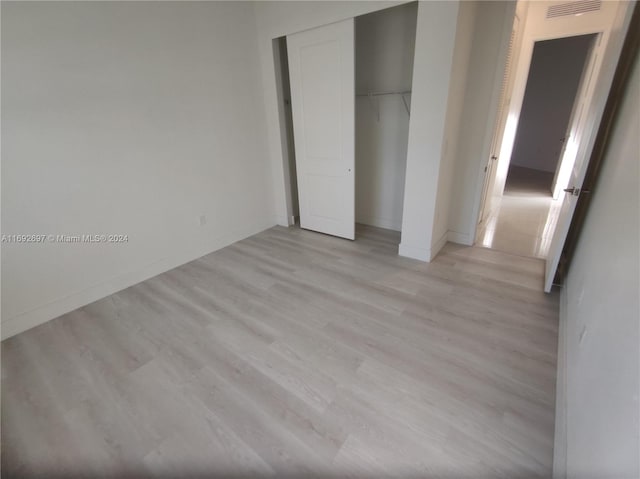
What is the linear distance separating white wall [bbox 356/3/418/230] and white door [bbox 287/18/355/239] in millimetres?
625

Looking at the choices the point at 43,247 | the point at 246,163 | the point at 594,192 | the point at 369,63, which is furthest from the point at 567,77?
the point at 43,247

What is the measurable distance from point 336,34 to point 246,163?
166 cm

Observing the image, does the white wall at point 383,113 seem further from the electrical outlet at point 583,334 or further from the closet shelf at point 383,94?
the electrical outlet at point 583,334

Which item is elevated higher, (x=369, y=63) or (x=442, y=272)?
(x=369, y=63)

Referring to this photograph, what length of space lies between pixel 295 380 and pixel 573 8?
199 inches

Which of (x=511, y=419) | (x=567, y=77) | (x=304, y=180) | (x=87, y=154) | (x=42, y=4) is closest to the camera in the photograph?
(x=511, y=419)

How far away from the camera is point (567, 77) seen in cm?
612

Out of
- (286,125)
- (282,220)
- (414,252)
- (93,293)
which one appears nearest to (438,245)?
(414,252)

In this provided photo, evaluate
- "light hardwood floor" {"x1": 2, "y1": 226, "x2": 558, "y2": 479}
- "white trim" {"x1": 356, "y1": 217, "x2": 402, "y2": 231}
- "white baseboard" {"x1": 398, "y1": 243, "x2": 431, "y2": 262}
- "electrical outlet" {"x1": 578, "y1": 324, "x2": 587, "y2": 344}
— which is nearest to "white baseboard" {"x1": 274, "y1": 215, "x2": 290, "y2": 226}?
"white trim" {"x1": 356, "y1": 217, "x2": 402, "y2": 231}

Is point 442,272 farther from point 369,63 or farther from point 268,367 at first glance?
point 369,63

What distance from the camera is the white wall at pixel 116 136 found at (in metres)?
1.99

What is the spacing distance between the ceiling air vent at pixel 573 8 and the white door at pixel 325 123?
2813mm

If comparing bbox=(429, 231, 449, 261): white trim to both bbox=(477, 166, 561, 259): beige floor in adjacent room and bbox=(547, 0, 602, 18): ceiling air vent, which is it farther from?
bbox=(547, 0, 602, 18): ceiling air vent

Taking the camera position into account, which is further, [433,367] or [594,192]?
[594,192]
